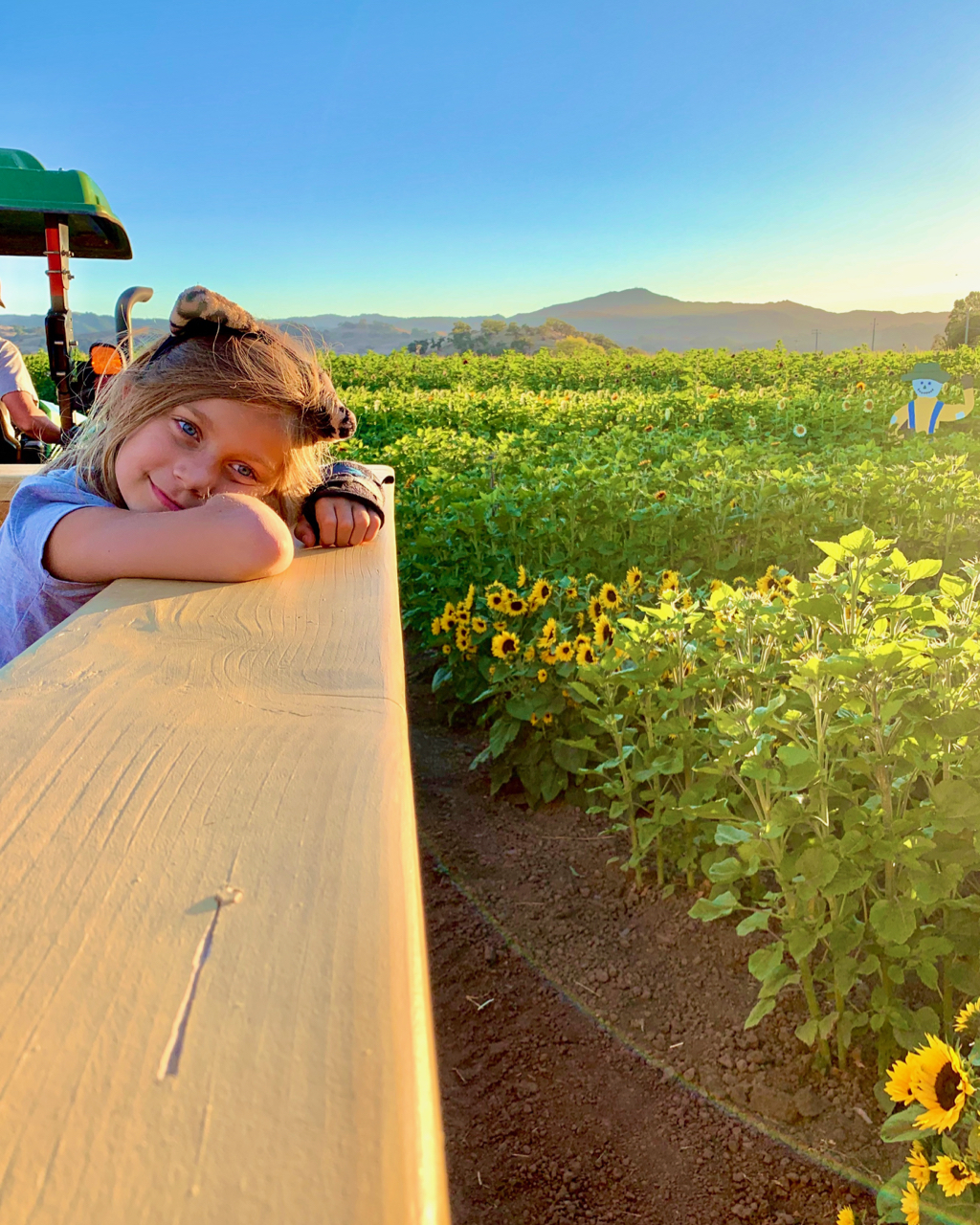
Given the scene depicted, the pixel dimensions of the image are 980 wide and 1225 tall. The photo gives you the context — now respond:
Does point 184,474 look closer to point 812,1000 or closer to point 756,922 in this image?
point 756,922

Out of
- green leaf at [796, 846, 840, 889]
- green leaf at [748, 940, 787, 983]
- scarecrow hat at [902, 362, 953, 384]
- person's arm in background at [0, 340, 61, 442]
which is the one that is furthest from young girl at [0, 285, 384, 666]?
scarecrow hat at [902, 362, 953, 384]

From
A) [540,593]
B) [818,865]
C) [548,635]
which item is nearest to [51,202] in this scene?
[540,593]

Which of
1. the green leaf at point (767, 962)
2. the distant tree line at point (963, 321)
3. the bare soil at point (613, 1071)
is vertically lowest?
the bare soil at point (613, 1071)

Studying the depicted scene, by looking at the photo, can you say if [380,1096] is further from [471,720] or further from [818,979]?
[471,720]

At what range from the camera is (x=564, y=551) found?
3.78m

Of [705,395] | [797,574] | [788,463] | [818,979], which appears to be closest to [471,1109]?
[818,979]

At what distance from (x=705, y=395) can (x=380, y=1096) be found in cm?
1025

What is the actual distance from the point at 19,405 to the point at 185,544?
14.6ft

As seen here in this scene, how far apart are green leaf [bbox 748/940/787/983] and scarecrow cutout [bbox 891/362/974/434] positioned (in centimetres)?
718

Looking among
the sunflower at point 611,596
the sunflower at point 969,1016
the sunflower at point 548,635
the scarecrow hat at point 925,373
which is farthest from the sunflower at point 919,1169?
the scarecrow hat at point 925,373

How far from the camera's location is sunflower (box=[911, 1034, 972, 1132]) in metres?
1.17

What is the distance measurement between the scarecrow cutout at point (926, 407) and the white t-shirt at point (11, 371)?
667 cm

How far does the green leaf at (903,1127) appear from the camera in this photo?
129 cm

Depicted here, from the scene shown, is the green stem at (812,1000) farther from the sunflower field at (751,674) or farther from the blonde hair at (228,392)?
the blonde hair at (228,392)
